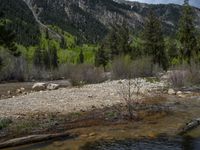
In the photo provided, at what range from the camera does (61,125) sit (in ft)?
76.8

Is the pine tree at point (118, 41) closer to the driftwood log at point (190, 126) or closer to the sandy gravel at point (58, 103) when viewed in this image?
the sandy gravel at point (58, 103)

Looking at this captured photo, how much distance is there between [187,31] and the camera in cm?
6131

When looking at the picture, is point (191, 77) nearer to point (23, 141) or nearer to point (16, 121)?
point (16, 121)

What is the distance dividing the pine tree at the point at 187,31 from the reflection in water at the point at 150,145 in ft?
140

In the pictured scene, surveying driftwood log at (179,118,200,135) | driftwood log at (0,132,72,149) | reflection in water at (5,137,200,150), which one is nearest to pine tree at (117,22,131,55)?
driftwood log at (179,118,200,135)

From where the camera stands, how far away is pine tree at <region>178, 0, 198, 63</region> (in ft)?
200

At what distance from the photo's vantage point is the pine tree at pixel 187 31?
60844 millimetres

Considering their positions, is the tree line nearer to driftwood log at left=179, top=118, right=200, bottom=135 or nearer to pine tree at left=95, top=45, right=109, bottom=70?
pine tree at left=95, top=45, right=109, bottom=70

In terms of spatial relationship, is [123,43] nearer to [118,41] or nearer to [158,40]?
[118,41]

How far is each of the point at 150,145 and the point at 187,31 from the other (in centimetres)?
4521

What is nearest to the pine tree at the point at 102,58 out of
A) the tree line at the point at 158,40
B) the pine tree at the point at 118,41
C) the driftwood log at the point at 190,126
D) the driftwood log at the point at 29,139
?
the tree line at the point at 158,40

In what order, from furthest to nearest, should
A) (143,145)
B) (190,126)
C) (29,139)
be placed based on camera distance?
1. (190,126)
2. (29,139)
3. (143,145)

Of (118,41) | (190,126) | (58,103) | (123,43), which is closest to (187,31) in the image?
(123,43)

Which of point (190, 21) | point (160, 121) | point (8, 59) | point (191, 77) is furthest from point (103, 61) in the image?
point (160, 121)
